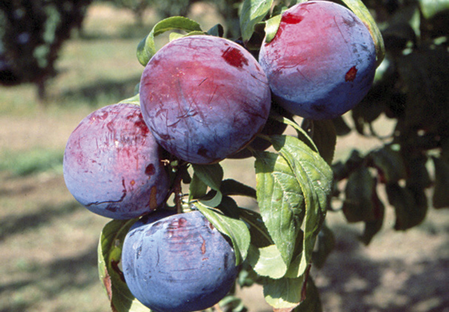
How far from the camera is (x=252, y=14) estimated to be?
611mm

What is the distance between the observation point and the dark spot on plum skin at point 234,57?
0.54 m

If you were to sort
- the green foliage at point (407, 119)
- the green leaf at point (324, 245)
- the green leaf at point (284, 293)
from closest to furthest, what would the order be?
1. the green leaf at point (284, 293)
2. the green foliage at point (407, 119)
3. the green leaf at point (324, 245)

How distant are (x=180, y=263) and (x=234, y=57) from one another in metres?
0.25

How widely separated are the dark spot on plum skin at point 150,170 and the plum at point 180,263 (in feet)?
0.20

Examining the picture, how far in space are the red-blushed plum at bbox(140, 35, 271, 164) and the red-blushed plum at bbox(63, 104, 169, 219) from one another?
35 millimetres

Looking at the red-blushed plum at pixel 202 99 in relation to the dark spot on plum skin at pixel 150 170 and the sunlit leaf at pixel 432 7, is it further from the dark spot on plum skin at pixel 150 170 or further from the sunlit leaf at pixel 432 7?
the sunlit leaf at pixel 432 7

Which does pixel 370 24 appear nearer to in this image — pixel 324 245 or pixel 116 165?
pixel 116 165

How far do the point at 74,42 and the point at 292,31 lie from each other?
13374mm

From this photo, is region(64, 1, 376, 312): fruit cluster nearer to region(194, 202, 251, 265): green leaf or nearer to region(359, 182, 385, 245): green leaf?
region(194, 202, 251, 265): green leaf

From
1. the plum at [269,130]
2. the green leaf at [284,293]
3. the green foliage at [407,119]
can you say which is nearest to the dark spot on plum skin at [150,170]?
the plum at [269,130]

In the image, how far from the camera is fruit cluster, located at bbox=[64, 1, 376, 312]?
529mm

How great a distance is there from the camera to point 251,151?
0.63 m

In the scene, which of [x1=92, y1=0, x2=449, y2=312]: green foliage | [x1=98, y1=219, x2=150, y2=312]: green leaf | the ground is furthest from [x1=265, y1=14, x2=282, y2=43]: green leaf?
the ground

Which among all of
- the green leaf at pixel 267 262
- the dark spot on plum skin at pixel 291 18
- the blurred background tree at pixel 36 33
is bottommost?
the blurred background tree at pixel 36 33
